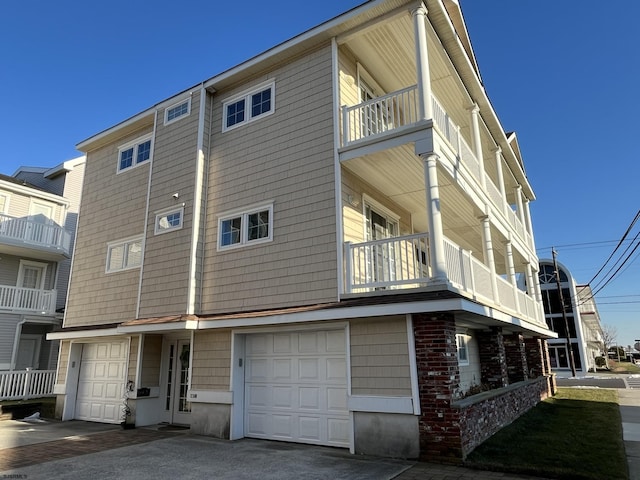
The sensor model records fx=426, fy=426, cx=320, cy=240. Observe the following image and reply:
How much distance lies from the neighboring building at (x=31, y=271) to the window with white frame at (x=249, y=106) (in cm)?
1228

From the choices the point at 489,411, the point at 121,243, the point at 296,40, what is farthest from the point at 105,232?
the point at 489,411

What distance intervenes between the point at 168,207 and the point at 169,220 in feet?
1.26

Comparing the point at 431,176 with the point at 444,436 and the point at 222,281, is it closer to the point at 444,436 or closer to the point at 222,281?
the point at 444,436

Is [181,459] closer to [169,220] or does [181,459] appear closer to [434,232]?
[434,232]

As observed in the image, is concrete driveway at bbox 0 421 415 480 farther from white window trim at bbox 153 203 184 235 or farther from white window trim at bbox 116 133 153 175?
white window trim at bbox 116 133 153 175

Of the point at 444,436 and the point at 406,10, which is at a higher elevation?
the point at 406,10

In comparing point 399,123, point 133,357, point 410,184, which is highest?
point 399,123

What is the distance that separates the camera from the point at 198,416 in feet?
33.8

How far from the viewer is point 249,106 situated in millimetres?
11766

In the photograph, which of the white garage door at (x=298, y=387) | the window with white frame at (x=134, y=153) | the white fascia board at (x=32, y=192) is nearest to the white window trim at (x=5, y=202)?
the white fascia board at (x=32, y=192)

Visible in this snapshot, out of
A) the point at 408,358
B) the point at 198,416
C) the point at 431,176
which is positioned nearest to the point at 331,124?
the point at 431,176

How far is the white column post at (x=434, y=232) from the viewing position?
7.79 metres

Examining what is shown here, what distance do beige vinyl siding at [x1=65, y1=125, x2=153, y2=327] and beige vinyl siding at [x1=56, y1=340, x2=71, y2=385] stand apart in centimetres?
65

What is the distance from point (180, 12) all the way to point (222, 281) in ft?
26.2
